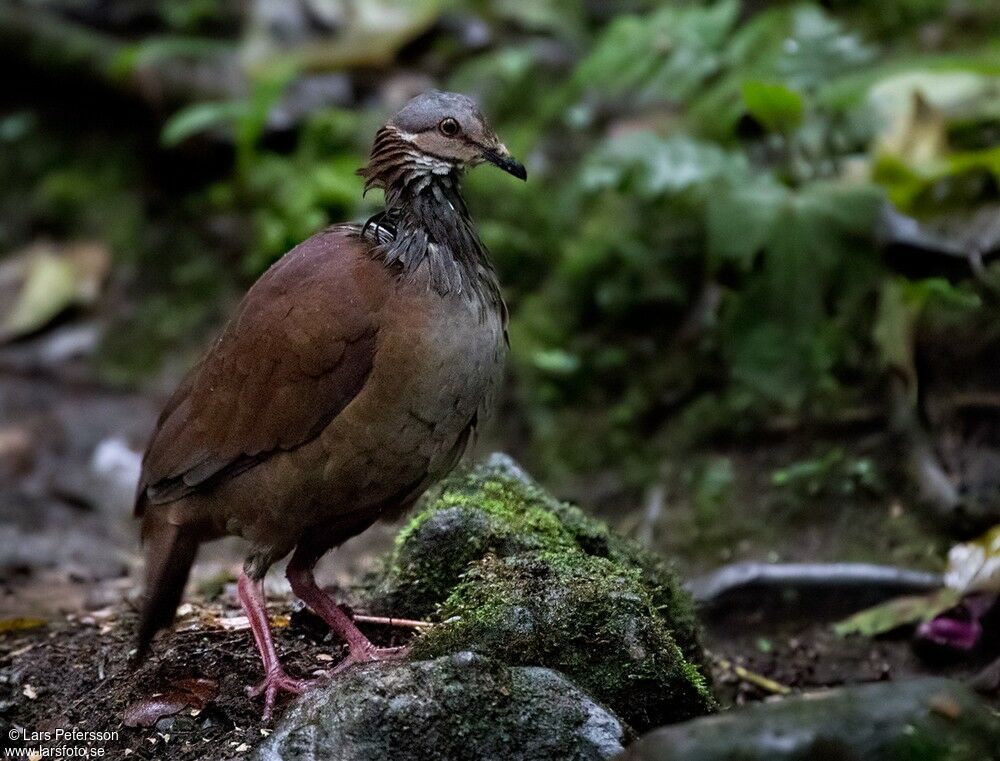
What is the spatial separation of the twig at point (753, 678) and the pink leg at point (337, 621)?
51.5 inches

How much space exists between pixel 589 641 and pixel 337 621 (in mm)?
895

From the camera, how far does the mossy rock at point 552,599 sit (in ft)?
11.3

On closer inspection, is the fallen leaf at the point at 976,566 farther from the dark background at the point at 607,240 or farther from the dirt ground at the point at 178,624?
the dark background at the point at 607,240

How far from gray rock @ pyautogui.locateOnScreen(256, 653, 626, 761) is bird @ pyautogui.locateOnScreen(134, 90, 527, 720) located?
529 millimetres

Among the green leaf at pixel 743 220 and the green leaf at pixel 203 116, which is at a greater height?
the green leaf at pixel 203 116

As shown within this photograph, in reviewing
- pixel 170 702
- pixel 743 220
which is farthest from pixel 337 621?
pixel 743 220

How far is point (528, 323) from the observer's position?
7.19 m

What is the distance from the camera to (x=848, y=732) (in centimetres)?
262

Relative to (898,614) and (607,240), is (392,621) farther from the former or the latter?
(607,240)

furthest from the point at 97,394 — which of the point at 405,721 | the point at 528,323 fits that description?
the point at 405,721

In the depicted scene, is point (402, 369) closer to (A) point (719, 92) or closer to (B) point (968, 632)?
(B) point (968, 632)

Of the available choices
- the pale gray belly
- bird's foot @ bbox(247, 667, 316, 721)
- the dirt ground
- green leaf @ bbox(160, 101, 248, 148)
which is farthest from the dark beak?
green leaf @ bbox(160, 101, 248, 148)

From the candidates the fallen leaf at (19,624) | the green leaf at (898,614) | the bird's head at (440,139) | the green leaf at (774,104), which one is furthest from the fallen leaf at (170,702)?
the green leaf at (774,104)

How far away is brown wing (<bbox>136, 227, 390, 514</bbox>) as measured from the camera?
12.2 feet
